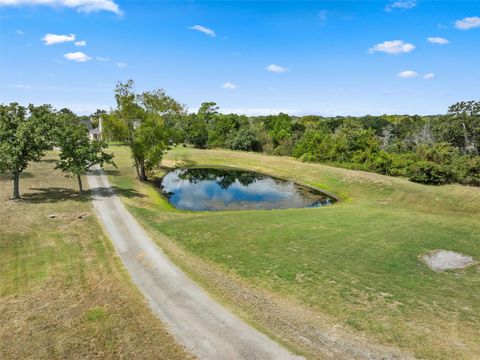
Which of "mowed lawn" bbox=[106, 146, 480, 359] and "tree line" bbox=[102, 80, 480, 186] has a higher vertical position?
"tree line" bbox=[102, 80, 480, 186]

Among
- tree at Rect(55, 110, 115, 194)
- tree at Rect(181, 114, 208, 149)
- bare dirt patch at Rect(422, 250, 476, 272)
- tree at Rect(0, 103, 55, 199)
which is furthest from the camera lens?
tree at Rect(181, 114, 208, 149)

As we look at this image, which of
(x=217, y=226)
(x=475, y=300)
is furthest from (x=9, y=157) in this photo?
(x=475, y=300)

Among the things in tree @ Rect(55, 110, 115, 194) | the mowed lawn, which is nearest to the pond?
the mowed lawn

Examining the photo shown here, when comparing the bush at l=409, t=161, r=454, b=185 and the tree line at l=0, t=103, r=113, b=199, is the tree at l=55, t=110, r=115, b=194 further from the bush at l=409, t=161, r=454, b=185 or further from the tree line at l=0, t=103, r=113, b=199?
the bush at l=409, t=161, r=454, b=185

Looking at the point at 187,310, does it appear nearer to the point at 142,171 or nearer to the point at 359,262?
the point at 359,262

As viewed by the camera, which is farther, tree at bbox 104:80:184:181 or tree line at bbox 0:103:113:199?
tree at bbox 104:80:184:181

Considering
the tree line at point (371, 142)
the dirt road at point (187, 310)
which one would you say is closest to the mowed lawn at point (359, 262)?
the dirt road at point (187, 310)

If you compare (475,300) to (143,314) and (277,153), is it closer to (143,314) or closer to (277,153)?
(143,314)
